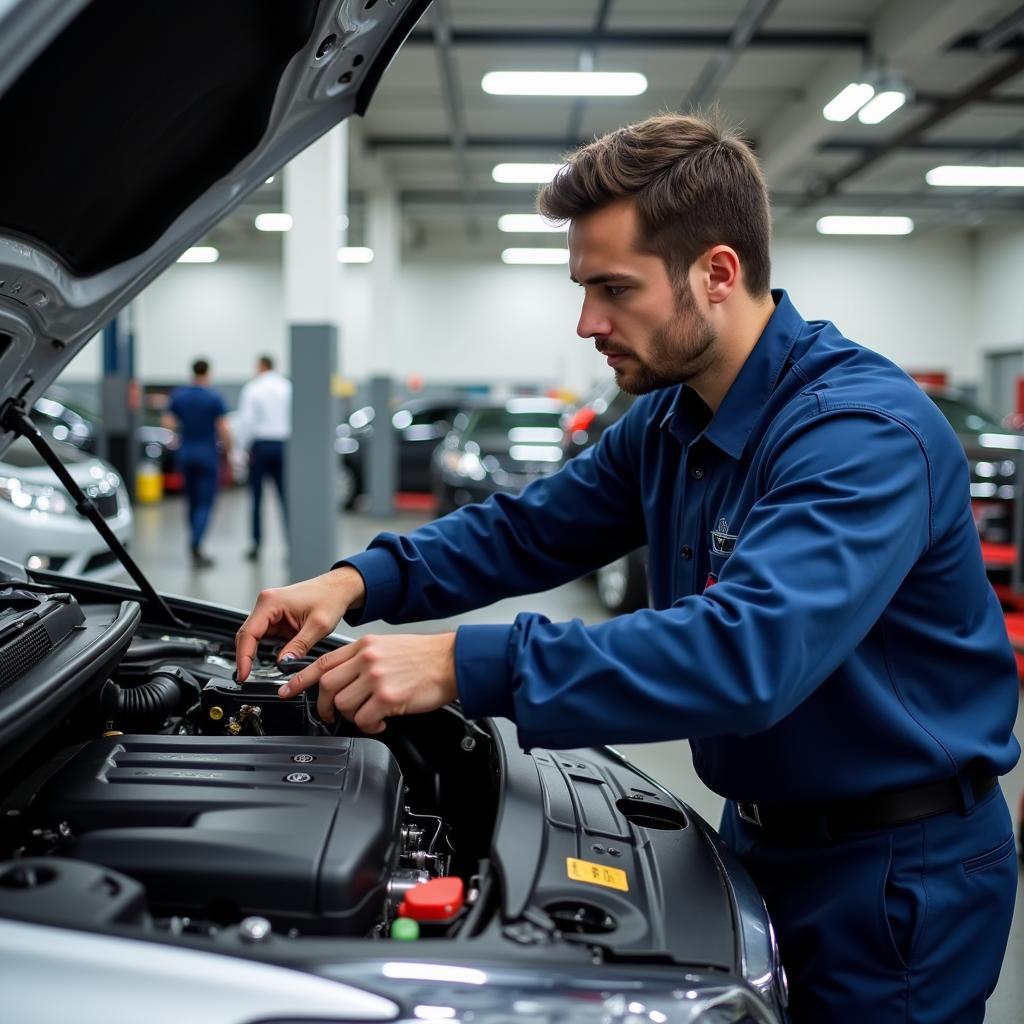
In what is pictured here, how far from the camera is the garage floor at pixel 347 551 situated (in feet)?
8.00

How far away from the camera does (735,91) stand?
950 cm

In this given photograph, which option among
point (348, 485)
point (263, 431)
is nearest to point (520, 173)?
point (348, 485)

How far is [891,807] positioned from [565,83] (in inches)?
327

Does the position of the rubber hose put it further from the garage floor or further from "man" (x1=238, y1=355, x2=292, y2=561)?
"man" (x1=238, y1=355, x2=292, y2=561)

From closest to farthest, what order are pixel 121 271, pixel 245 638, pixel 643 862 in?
pixel 643 862 → pixel 245 638 → pixel 121 271

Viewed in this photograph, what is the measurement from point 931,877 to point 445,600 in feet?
2.55

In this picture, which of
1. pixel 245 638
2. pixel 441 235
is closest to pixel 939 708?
pixel 245 638

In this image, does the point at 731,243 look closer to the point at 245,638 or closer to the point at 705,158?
the point at 705,158

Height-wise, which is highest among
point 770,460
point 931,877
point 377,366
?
point 377,366

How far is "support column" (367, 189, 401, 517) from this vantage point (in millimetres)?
11344

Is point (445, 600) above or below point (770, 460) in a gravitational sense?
below

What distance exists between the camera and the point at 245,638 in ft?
4.67

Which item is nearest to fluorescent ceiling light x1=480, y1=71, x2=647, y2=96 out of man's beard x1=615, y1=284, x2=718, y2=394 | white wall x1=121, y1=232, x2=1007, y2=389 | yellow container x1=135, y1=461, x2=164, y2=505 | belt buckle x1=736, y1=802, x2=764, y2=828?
yellow container x1=135, y1=461, x2=164, y2=505

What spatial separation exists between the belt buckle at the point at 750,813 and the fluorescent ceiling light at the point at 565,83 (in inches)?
314
